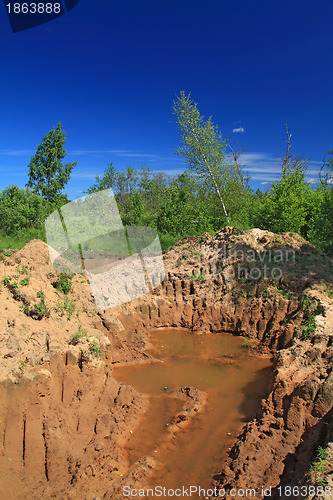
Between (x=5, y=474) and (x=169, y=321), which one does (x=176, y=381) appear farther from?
(x=5, y=474)

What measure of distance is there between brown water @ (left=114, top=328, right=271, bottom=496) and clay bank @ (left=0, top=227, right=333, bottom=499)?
0.07 meters

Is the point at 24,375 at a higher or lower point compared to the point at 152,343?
higher

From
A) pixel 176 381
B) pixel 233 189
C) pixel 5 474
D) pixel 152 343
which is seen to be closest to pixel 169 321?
pixel 152 343

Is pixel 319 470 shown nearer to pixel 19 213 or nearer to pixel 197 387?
pixel 197 387

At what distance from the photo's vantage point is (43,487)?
4.34 metres

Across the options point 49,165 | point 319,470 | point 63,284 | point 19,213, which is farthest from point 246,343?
point 49,165

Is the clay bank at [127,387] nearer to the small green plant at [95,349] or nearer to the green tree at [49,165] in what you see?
the small green plant at [95,349]

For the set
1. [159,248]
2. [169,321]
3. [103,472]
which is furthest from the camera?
[159,248]

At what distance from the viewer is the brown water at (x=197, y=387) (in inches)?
195

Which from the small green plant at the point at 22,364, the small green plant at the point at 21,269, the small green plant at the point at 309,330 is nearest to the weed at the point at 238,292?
the small green plant at the point at 309,330

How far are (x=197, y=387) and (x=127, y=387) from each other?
1565 millimetres

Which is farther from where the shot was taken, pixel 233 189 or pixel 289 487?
pixel 233 189

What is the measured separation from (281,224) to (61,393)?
33.5 ft

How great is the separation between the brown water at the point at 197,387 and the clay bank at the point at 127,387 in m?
0.07
